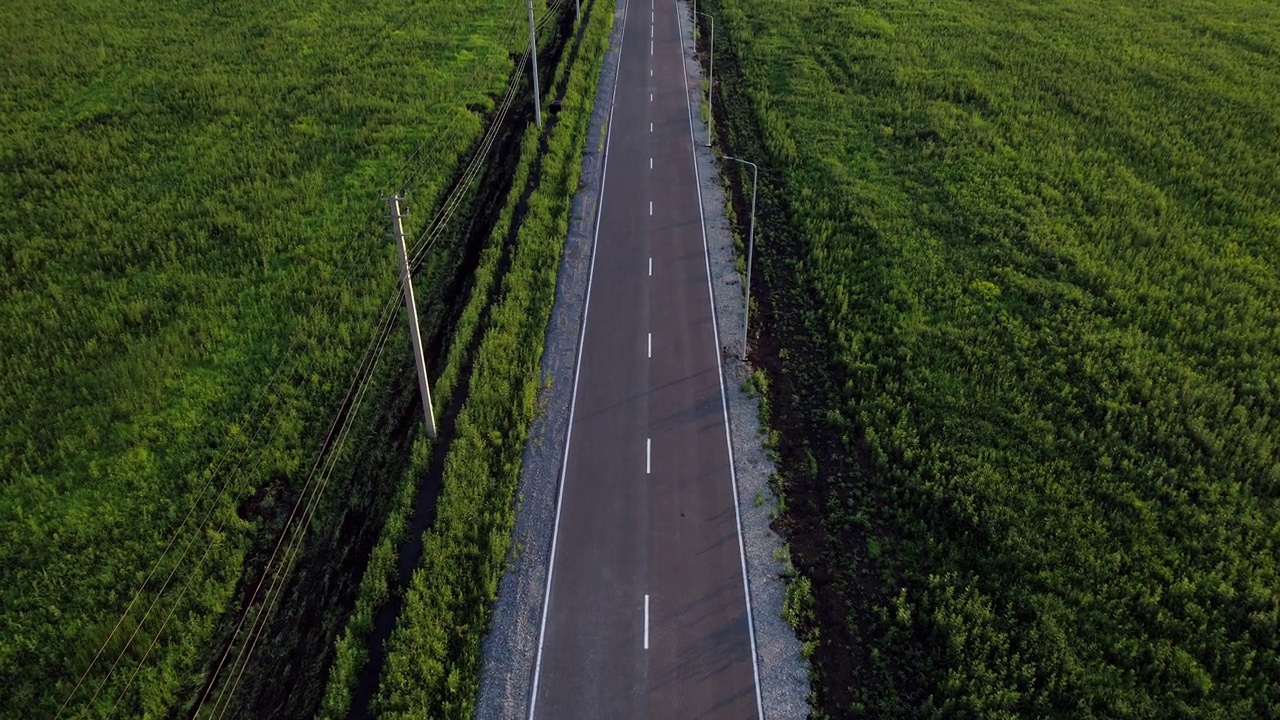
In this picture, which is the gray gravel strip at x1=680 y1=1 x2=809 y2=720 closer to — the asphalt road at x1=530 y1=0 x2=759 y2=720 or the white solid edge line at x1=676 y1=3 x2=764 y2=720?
the white solid edge line at x1=676 y1=3 x2=764 y2=720

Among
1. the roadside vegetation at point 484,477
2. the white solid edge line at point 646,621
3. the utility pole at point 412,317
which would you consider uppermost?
the utility pole at point 412,317

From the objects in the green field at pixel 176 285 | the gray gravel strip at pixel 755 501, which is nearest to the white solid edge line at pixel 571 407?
the gray gravel strip at pixel 755 501

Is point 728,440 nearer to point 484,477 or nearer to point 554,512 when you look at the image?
point 554,512

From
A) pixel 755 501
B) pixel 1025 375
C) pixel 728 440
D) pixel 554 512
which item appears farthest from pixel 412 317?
pixel 1025 375

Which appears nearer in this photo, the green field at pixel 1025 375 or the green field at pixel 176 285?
the green field at pixel 1025 375

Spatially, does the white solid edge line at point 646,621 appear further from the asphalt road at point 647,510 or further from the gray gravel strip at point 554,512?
the gray gravel strip at point 554,512

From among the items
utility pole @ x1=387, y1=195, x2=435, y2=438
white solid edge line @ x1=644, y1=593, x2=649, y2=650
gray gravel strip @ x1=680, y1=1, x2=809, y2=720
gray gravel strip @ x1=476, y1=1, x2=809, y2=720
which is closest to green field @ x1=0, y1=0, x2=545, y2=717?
utility pole @ x1=387, y1=195, x2=435, y2=438
